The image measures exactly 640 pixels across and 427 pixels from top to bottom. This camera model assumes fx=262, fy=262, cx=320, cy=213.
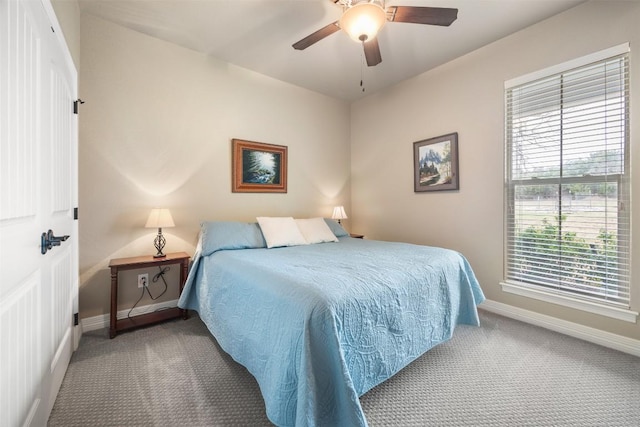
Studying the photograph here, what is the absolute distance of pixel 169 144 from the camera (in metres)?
2.76

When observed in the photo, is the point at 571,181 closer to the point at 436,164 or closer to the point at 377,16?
the point at 436,164

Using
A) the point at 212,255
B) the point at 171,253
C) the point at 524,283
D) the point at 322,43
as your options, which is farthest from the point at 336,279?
the point at 322,43

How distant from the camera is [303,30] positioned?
2537 mm

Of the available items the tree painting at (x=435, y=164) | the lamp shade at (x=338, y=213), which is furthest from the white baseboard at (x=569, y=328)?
the lamp shade at (x=338, y=213)

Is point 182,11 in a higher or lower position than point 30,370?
higher

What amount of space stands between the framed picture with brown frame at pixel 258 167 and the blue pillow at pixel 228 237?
2.17ft

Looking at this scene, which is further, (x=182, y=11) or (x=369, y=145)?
(x=369, y=145)

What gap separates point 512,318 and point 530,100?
2.14 m

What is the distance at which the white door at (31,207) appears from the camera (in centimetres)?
92

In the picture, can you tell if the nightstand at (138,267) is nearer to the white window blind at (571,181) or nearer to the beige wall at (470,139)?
the beige wall at (470,139)

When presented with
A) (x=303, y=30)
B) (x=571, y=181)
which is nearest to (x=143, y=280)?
(x=303, y=30)

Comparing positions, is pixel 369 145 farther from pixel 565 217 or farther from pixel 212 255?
pixel 212 255

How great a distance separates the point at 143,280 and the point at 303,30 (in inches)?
114

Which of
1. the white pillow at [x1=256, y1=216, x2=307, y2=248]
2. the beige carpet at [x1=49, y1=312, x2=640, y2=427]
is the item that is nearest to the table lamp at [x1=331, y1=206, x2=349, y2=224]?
the white pillow at [x1=256, y1=216, x2=307, y2=248]
